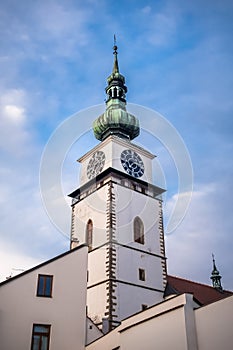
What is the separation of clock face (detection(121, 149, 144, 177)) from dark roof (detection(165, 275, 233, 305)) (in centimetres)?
996

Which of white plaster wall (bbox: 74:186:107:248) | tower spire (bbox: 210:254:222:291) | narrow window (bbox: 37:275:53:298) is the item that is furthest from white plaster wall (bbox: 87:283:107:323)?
tower spire (bbox: 210:254:222:291)

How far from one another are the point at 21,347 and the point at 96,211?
18.1 metres

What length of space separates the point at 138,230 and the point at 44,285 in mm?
16067

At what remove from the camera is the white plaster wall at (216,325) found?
13.0 m

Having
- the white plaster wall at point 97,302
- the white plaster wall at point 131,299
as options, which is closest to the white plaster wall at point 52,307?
the white plaster wall at point 97,302

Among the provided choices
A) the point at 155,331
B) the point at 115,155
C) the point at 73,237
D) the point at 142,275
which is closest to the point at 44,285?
the point at 155,331

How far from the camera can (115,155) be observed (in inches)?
1465

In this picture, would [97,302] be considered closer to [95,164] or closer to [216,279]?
[95,164]

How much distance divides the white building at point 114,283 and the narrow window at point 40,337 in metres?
0.04

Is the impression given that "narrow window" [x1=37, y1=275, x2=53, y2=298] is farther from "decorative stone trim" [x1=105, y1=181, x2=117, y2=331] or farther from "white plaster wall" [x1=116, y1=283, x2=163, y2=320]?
"white plaster wall" [x1=116, y1=283, x2=163, y2=320]

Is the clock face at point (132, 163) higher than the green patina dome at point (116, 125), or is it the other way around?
the green patina dome at point (116, 125)

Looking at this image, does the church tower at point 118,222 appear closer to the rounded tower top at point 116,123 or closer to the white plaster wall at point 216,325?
the rounded tower top at point 116,123

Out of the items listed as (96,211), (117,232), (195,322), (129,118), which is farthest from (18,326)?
(129,118)

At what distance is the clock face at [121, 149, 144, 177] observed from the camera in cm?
3728
